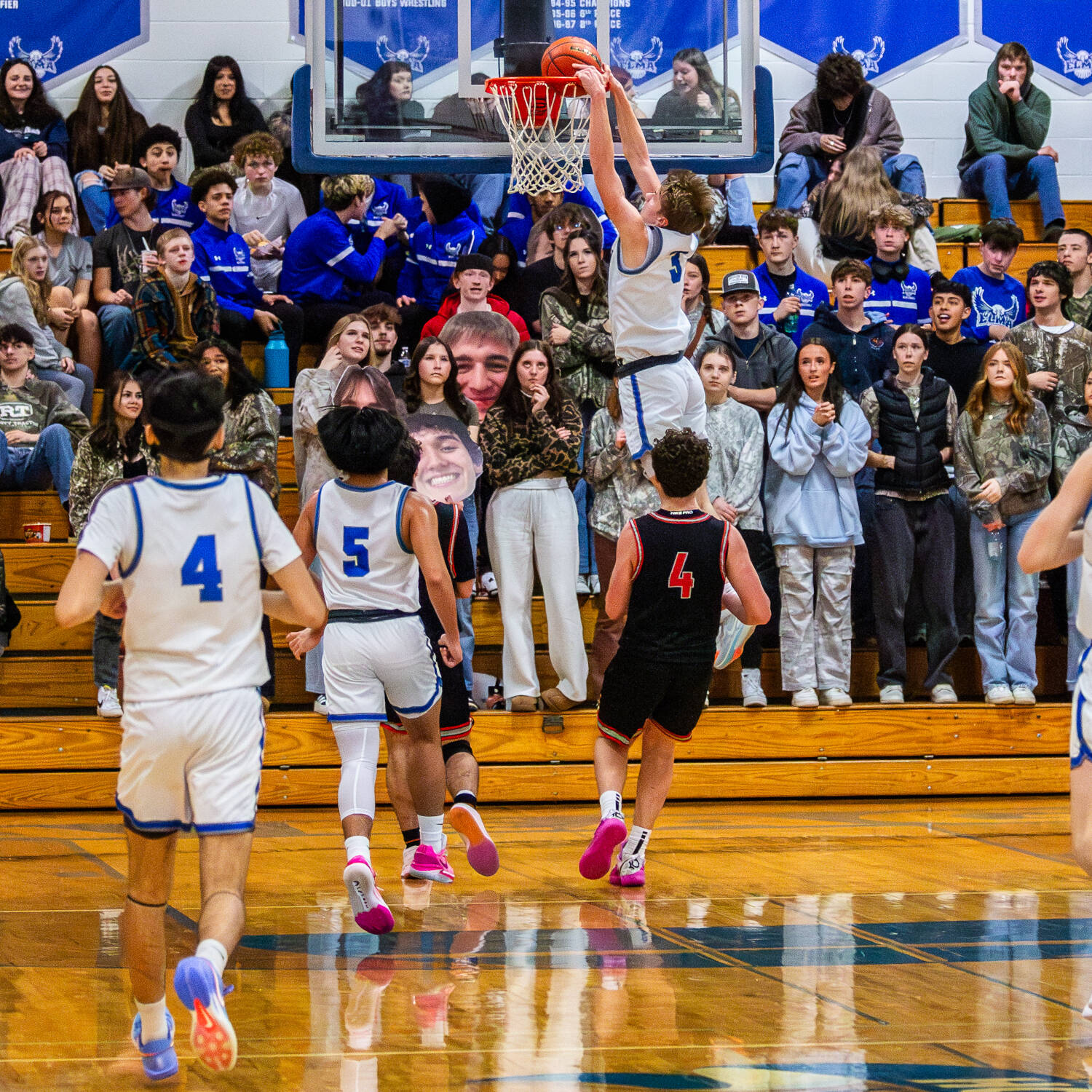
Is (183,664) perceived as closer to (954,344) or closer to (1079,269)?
(954,344)

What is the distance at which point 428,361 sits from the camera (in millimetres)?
8664

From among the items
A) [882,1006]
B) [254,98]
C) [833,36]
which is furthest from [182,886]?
[833,36]

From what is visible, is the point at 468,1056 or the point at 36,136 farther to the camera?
the point at 36,136

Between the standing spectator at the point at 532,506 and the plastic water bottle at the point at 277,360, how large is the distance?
249cm

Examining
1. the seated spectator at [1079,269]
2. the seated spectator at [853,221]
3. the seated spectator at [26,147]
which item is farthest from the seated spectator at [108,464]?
the seated spectator at [1079,269]

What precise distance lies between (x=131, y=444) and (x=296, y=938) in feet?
13.0

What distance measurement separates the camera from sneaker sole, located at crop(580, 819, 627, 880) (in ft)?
20.2

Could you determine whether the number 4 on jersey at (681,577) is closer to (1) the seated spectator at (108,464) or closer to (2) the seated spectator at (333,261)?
(1) the seated spectator at (108,464)

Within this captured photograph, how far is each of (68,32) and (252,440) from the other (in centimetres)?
672

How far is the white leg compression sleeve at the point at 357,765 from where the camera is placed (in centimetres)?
573

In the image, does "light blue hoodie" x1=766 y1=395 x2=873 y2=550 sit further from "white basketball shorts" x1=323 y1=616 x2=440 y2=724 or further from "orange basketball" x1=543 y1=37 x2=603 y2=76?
"white basketball shorts" x1=323 y1=616 x2=440 y2=724

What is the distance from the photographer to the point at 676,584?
6262 mm

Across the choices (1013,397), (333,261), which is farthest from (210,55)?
(1013,397)

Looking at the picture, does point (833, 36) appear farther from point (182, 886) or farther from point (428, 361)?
point (182, 886)
